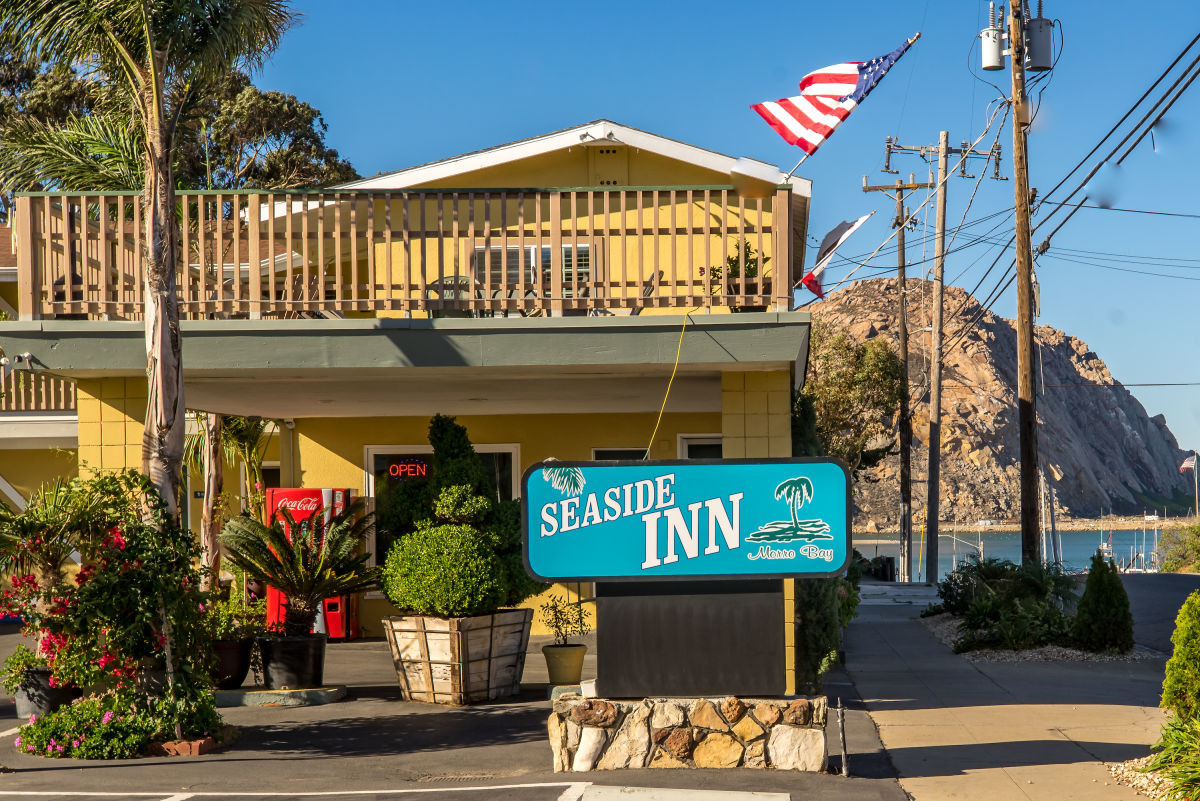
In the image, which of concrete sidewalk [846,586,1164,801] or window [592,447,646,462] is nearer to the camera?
concrete sidewalk [846,586,1164,801]

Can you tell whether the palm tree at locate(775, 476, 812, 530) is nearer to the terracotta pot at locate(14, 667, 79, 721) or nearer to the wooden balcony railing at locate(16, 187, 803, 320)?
the wooden balcony railing at locate(16, 187, 803, 320)

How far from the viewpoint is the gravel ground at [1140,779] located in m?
7.27

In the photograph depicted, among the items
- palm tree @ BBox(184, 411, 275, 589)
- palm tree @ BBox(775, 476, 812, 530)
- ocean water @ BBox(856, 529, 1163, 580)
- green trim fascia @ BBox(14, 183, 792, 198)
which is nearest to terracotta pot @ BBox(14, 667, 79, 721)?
green trim fascia @ BBox(14, 183, 792, 198)

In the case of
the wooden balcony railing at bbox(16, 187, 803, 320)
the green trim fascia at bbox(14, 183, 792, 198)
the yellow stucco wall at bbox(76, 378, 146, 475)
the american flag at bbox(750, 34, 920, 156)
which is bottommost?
the yellow stucco wall at bbox(76, 378, 146, 475)

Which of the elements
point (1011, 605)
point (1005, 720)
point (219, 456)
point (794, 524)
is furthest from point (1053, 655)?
point (219, 456)

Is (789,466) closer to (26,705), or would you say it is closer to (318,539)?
(318,539)

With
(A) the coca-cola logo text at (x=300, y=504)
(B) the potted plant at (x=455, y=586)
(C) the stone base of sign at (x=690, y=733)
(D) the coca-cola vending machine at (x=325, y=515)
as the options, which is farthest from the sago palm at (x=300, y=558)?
(C) the stone base of sign at (x=690, y=733)

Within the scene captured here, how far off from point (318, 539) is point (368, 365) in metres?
2.00

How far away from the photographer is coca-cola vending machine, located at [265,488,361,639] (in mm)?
14680

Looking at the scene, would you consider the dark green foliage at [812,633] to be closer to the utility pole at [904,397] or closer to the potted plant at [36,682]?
the potted plant at [36,682]

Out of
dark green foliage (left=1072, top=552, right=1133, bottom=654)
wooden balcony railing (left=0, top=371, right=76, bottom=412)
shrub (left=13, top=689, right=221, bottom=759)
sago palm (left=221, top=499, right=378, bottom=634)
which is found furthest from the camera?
wooden balcony railing (left=0, top=371, right=76, bottom=412)

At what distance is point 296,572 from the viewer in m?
10.9

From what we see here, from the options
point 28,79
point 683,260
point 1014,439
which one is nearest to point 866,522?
point 1014,439

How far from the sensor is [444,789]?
7574 millimetres
